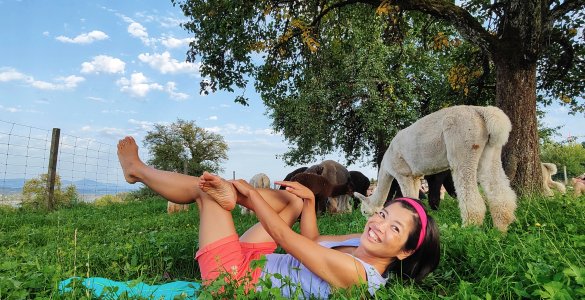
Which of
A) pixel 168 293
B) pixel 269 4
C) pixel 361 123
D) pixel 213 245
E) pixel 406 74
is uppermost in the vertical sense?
pixel 406 74

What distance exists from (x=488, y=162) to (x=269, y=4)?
643 cm

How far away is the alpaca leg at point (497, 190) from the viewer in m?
4.89

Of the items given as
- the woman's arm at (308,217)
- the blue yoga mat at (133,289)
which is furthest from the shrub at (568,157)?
the blue yoga mat at (133,289)

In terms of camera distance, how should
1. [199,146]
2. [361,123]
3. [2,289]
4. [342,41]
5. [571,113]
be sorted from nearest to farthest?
[2,289], [342,41], [571,113], [361,123], [199,146]

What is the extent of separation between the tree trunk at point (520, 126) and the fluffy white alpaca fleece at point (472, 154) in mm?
1758

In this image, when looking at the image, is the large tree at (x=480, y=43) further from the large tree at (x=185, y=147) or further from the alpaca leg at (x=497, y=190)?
the large tree at (x=185, y=147)

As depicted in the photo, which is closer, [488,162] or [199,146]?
[488,162]

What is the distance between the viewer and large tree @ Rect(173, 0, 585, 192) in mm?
7605

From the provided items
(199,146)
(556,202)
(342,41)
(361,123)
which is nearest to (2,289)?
(556,202)

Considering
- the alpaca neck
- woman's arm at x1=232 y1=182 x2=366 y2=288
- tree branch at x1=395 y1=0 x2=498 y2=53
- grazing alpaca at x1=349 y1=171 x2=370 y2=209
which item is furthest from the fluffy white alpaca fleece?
grazing alpaca at x1=349 y1=171 x2=370 y2=209

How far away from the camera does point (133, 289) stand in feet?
8.91

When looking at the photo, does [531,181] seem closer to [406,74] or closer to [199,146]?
[406,74]

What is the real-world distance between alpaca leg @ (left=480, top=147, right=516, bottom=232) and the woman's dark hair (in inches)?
93.4

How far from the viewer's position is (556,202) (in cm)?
539
